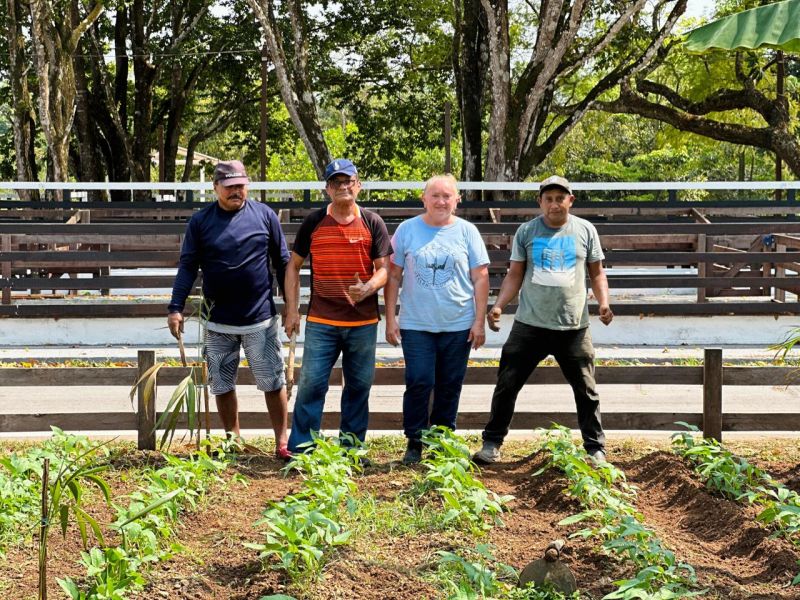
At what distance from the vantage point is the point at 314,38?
33.0m

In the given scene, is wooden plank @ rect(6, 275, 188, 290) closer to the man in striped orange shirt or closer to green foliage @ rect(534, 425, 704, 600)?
the man in striped orange shirt

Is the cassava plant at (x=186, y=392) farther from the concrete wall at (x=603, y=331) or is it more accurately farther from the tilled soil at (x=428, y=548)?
the concrete wall at (x=603, y=331)

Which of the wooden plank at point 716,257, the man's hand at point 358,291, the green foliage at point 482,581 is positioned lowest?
the green foliage at point 482,581

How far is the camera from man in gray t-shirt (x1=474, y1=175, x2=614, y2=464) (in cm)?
676

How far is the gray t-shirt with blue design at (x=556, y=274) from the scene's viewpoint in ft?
22.2

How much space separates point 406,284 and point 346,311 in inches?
16.3

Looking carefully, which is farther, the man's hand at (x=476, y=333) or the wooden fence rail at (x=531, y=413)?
the wooden fence rail at (x=531, y=413)

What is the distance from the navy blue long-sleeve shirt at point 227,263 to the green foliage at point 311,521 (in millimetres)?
1261

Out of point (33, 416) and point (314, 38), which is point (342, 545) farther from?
point (314, 38)

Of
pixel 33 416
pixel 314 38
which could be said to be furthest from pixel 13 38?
pixel 33 416

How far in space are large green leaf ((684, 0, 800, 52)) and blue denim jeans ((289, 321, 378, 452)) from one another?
2.65 metres

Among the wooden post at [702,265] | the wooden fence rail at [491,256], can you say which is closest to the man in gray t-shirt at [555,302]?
the wooden fence rail at [491,256]

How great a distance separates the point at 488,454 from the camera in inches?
282

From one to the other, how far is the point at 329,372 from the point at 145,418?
134cm
